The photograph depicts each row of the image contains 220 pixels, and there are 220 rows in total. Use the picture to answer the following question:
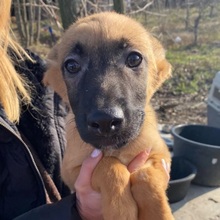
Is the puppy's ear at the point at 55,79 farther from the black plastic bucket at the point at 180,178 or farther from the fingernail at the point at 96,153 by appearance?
the black plastic bucket at the point at 180,178

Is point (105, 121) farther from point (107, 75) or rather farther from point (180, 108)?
point (180, 108)

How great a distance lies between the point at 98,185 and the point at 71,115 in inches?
20.0

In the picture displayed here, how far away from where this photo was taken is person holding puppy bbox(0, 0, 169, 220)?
5.79 ft

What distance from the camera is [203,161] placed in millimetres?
3074

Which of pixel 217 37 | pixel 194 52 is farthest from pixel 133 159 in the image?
pixel 217 37

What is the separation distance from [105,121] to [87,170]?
313 millimetres

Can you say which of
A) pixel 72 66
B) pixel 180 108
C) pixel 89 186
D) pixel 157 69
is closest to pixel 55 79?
pixel 72 66

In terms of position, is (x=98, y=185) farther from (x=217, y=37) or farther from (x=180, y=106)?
(x=217, y=37)

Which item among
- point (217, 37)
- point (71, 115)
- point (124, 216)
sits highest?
point (71, 115)

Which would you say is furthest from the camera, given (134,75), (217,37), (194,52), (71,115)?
(217,37)

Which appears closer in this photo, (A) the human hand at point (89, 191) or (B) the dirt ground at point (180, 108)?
(A) the human hand at point (89, 191)

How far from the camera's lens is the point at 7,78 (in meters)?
2.04

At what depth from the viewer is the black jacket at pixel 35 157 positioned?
179 centimetres

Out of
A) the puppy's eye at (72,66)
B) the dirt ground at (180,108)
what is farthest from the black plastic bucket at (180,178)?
the dirt ground at (180,108)
